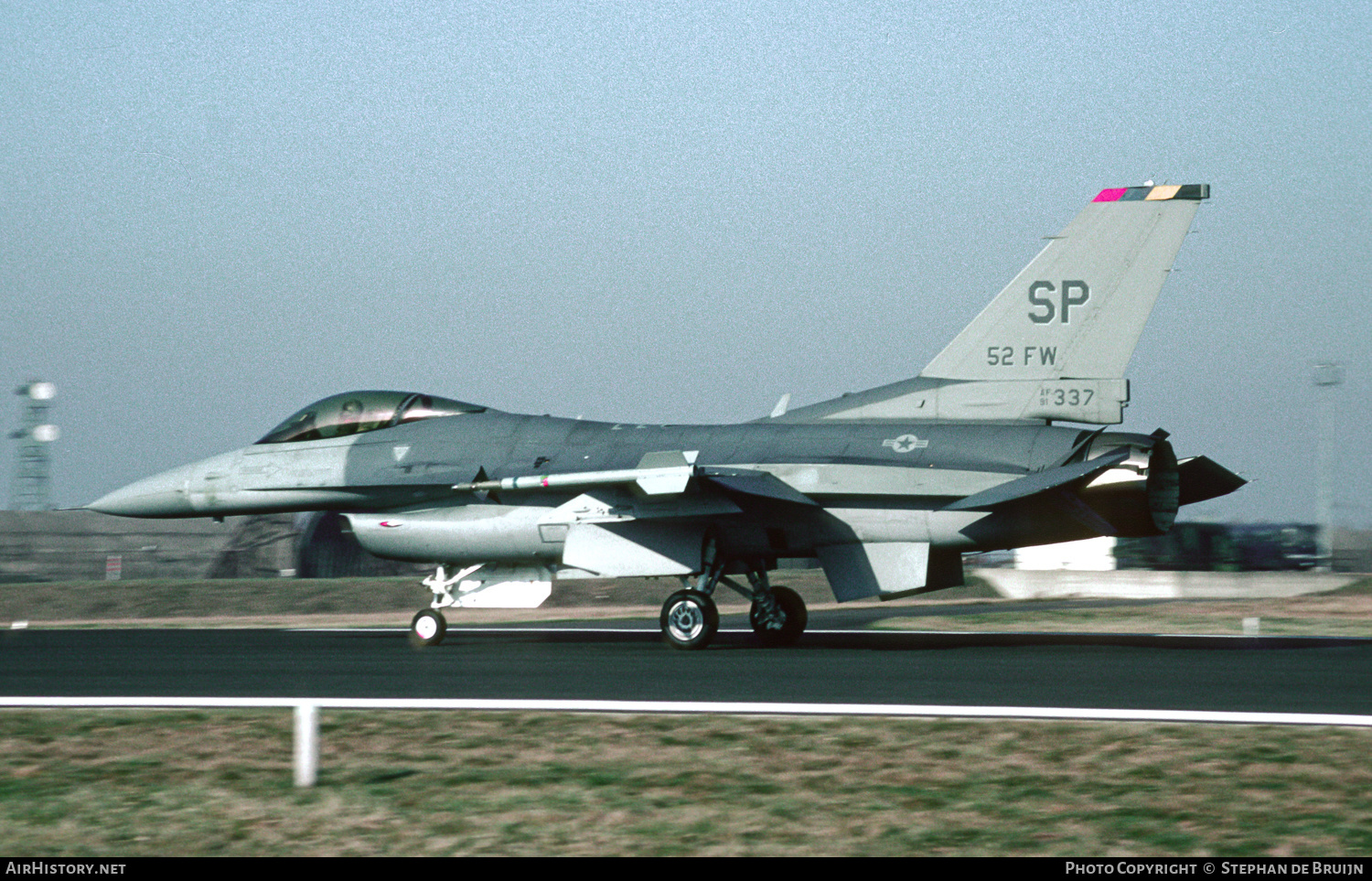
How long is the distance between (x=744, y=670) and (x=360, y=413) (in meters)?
7.64

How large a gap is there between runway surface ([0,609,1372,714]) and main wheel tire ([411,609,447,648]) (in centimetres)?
35

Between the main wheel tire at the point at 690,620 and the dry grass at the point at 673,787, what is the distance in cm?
674

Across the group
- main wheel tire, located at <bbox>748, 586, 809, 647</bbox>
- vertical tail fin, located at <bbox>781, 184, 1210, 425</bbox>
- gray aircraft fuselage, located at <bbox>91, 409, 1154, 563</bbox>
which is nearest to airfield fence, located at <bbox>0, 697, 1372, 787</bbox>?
gray aircraft fuselage, located at <bbox>91, 409, 1154, 563</bbox>

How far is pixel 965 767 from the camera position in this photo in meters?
8.07

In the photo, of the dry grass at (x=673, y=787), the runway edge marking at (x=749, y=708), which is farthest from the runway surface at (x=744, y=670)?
the dry grass at (x=673, y=787)

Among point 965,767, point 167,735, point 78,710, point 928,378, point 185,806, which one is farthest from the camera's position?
point 928,378

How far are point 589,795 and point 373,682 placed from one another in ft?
16.6

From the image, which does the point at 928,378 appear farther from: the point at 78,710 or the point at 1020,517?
the point at 78,710

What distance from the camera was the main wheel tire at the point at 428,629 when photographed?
1725 cm

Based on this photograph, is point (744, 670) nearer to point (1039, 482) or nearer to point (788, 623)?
point (1039, 482)

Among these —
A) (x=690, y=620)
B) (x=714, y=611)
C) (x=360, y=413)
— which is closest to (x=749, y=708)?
(x=690, y=620)
